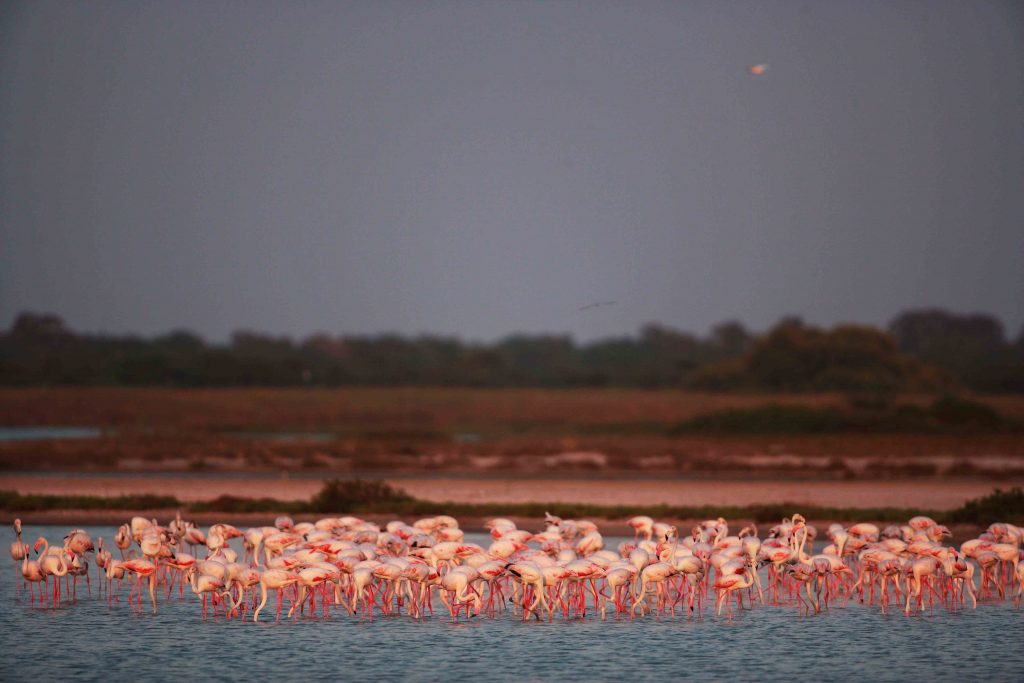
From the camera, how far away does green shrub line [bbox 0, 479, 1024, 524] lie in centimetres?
2793

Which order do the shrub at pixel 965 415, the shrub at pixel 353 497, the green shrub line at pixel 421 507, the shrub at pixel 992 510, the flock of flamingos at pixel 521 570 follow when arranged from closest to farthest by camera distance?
the flock of flamingos at pixel 521 570, the shrub at pixel 992 510, the green shrub line at pixel 421 507, the shrub at pixel 353 497, the shrub at pixel 965 415

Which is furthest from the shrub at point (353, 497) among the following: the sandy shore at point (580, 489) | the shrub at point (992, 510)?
the shrub at point (992, 510)

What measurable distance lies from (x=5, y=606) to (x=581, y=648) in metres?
8.09

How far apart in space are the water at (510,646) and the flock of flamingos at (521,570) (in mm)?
448

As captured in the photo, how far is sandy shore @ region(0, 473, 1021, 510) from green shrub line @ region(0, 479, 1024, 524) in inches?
110

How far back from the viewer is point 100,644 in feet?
52.3

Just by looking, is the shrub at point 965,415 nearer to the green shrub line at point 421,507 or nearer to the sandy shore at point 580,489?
the sandy shore at point 580,489

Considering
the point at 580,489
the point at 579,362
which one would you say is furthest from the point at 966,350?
the point at 580,489

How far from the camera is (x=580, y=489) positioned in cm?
3603

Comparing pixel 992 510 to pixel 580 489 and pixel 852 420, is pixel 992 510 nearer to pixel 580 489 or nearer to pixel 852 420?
pixel 580 489

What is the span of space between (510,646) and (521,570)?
4.51ft

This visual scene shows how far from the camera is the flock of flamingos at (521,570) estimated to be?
57.9 feet

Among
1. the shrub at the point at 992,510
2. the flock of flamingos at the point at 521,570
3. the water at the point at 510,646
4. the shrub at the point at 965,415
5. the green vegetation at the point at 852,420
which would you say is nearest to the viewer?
the water at the point at 510,646

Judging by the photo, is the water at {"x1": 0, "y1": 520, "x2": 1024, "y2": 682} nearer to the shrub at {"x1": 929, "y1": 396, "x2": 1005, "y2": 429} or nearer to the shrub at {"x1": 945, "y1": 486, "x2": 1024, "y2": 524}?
the shrub at {"x1": 945, "y1": 486, "x2": 1024, "y2": 524}
